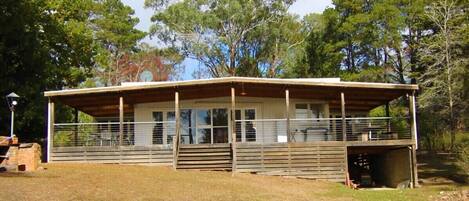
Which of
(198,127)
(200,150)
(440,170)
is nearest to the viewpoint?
(200,150)

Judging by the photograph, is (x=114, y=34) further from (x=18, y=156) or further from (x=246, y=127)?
(x=18, y=156)

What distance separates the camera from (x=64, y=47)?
33.0m

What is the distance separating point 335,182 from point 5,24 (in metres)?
16.7

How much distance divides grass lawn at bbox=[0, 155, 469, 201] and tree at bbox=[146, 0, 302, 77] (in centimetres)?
2409

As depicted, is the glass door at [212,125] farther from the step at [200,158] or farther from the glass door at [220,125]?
the step at [200,158]

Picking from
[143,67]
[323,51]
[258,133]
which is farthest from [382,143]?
[143,67]

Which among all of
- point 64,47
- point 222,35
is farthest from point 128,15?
point 64,47

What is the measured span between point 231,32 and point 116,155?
77.8 ft

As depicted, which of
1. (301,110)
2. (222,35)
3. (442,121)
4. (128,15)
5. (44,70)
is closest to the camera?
(301,110)

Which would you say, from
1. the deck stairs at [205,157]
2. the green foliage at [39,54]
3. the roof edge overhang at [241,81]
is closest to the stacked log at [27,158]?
the roof edge overhang at [241,81]

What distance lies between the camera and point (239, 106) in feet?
80.9

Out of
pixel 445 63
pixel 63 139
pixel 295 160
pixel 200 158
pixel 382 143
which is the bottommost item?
pixel 295 160

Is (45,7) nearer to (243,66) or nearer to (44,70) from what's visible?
(44,70)

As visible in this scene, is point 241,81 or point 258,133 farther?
point 258,133
